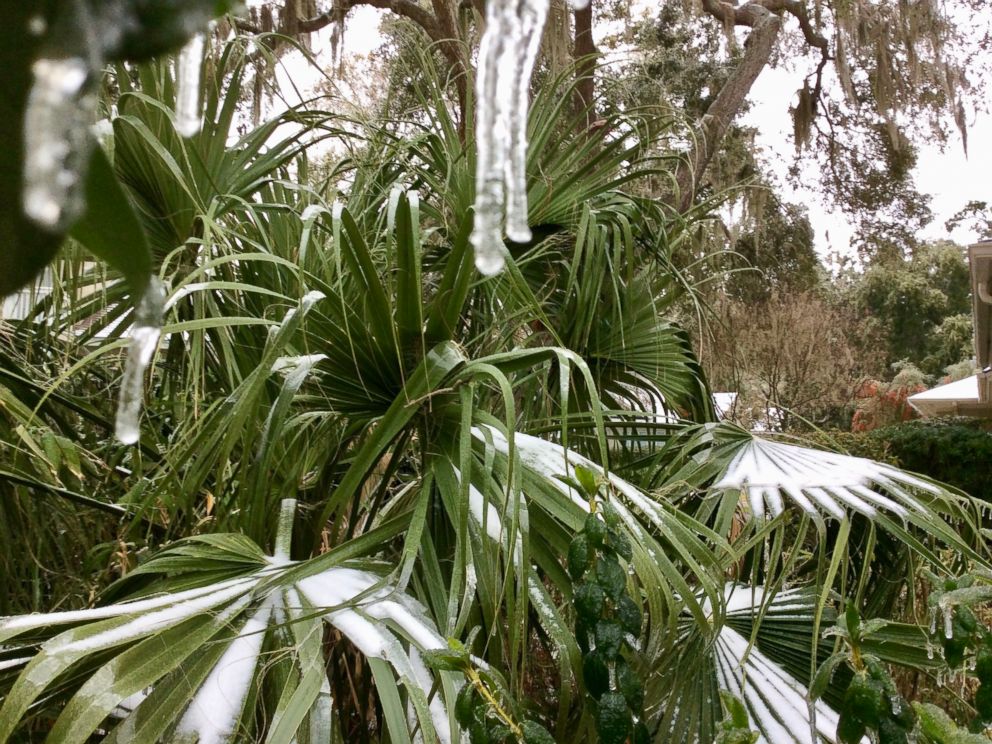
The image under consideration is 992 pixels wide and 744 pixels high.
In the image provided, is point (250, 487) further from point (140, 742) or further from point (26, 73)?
point (26, 73)

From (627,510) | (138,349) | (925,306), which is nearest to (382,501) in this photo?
(627,510)

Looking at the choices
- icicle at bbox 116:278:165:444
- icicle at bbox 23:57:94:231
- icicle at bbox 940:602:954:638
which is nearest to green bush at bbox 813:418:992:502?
Answer: icicle at bbox 940:602:954:638

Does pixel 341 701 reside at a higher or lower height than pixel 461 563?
lower

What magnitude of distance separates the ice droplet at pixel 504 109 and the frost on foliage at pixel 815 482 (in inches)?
42.9

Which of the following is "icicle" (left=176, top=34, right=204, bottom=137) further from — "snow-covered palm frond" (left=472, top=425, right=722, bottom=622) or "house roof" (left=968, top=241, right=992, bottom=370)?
"house roof" (left=968, top=241, right=992, bottom=370)

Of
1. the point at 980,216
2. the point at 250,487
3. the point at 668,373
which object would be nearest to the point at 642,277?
the point at 668,373

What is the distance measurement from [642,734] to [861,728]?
0.83 ft

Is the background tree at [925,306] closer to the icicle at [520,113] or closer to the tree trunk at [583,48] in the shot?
the tree trunk at [583,48]

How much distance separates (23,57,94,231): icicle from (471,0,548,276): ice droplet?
2.4 inches

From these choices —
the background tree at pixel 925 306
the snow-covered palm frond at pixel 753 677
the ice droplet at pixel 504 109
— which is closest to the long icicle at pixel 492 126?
the ice droplet at pixel 504 109

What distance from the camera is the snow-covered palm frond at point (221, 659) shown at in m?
0.78

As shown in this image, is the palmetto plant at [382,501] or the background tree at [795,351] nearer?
the palmetto plant at [382,501]

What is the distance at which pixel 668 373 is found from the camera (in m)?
2.01

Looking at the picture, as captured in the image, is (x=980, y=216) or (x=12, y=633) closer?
(x=12, y=633)
